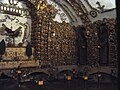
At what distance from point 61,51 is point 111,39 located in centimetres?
412

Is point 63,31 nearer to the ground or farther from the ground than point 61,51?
farther from the ground

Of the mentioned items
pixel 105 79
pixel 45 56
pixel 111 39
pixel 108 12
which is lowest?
pixel 105 79

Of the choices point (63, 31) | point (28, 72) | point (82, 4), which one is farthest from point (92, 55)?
point (28, 72)

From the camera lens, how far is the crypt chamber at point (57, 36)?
12.1 metres

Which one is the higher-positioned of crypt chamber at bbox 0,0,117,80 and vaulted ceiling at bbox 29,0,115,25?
vaulted ceiling at bbox 29,0,115,25

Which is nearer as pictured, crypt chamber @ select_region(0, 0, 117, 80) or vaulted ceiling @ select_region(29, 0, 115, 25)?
crypt chamber @ select_region(0, 0, 117, 80)

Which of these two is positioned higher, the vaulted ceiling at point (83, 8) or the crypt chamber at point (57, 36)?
the vaulted ceiling at point (83, 8)

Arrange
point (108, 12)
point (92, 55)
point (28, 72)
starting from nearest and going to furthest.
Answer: point (28, 72)
point (108, 12)
point (92, 55)

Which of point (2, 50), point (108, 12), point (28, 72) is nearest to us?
point (2, 50)

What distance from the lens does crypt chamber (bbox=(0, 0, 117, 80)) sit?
12.1 metres

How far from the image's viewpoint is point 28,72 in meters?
12.4

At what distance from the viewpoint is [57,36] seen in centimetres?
1450

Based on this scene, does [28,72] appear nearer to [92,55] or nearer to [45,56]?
[45,56]

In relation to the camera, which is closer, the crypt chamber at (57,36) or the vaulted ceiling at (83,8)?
the crypt chamber at (57,36)
